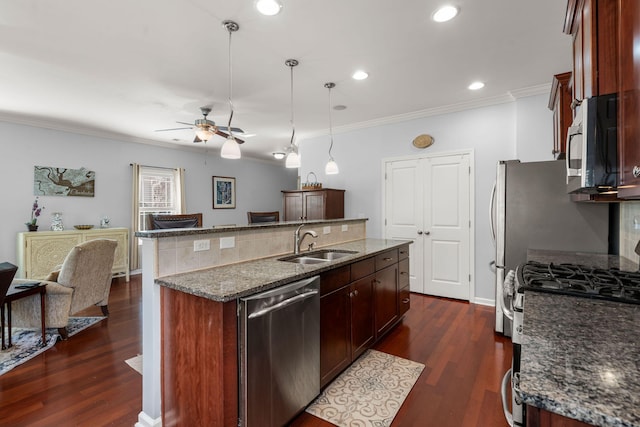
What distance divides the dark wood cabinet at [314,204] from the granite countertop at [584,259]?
2.82 metres

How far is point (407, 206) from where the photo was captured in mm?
4480

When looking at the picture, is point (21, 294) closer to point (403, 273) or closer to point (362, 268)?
point (362, 268)

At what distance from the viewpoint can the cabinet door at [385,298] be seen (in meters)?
2.65

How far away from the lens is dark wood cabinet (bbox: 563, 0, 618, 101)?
100cm

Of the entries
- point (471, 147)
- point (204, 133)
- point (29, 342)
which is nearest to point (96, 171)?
point (204, 133)

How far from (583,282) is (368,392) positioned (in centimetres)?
145

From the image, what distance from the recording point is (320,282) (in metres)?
1.92

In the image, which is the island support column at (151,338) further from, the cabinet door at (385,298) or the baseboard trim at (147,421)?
the cabinet door at (385,298)

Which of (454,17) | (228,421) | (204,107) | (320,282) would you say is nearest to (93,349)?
(228,421)

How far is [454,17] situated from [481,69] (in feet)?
3.53

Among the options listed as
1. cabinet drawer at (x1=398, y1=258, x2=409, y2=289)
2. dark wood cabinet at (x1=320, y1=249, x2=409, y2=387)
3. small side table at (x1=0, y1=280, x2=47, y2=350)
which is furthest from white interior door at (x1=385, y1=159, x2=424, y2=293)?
small side table at (x1=0, y1=280, x2=47, y2=350)

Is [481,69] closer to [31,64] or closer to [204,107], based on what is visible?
[204,107]

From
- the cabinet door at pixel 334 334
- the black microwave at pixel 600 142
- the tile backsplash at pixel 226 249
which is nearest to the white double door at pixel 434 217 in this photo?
the tile backsplash at pixel 226 249

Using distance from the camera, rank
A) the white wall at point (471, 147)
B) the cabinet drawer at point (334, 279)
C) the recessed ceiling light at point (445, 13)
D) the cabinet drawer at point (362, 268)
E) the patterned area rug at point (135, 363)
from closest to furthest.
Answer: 1. the cabinet drawer at point (334, 279)
2. the recessed ceiling light at point (445, 13)
3. the cabinet drawer at point (362, 268)
4. the patterned area rug at point (135, 363)
5. the white wall at point (471, 147)
